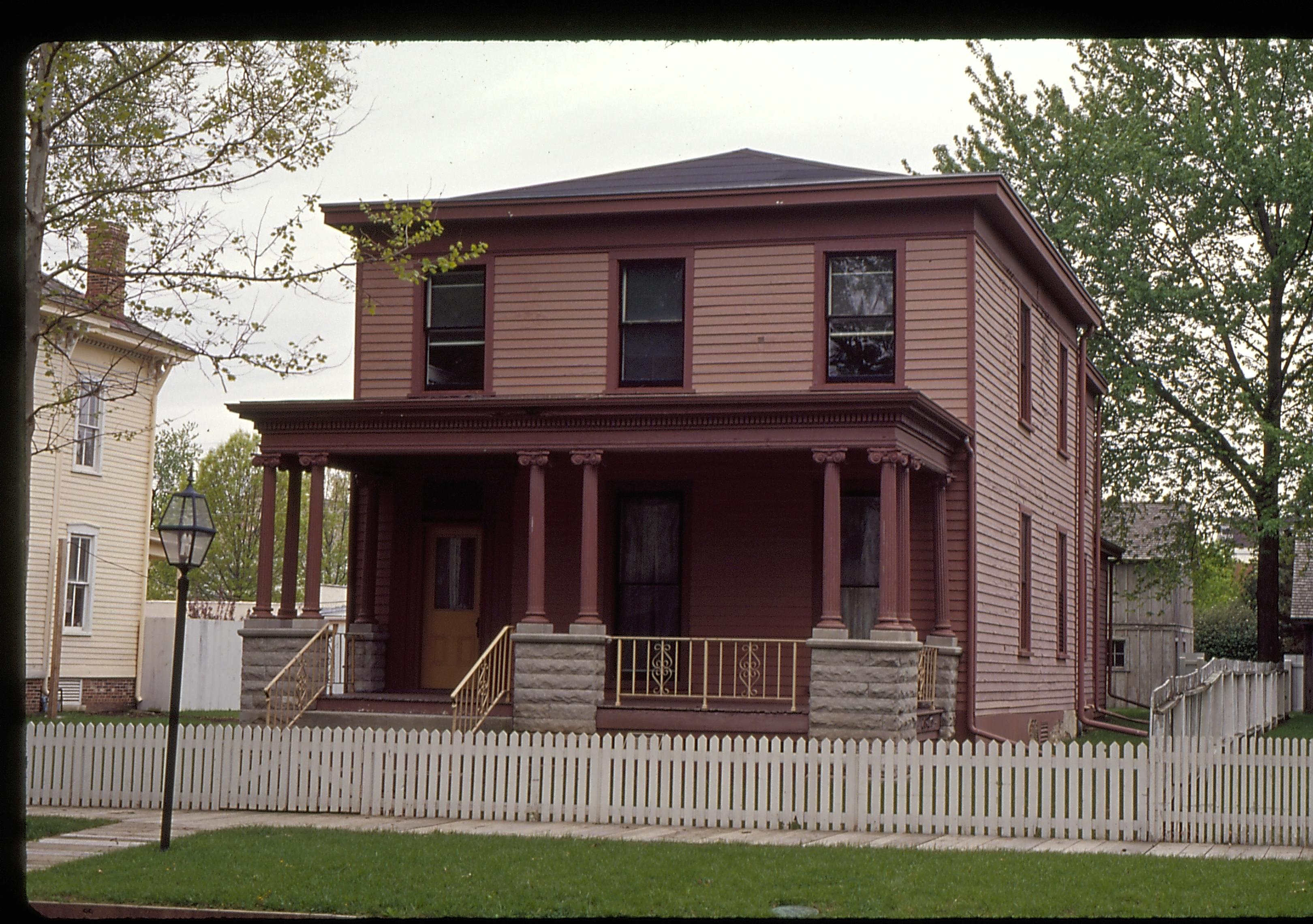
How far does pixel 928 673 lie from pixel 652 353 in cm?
565

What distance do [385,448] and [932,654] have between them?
722 centimetres

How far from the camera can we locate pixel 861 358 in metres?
20.5

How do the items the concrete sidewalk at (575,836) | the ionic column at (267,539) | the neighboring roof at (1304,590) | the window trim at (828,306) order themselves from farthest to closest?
the neighboring roof at (1304,590) → the window trim at (828,306) → the ionic column at (267,539) → the concrete sidewalk at (575,836)

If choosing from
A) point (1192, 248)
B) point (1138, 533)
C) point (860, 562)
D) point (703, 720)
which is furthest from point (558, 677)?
point (1138, 533)

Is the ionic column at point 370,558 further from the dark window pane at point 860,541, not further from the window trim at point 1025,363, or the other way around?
the window trim at point 1025,363

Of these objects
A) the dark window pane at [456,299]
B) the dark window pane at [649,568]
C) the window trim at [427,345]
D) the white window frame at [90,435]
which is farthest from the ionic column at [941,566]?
the white window frame at [90,435]

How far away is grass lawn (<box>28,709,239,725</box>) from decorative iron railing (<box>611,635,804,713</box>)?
7.07 meters

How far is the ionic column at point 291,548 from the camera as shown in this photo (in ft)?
64.6

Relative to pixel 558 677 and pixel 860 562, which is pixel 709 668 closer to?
pixel 860 562

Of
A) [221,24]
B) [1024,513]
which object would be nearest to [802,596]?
[1024,513]

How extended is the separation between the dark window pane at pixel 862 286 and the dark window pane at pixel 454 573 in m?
6.06

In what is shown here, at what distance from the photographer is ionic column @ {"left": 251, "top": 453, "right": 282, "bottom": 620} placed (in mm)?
19406

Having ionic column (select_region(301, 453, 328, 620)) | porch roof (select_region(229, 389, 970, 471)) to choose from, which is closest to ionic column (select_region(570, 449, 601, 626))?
porch roof (select_region(229, 389, 970, 471))

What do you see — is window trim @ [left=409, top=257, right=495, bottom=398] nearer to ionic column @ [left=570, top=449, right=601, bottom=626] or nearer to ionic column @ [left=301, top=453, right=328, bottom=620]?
ionic column @ [left=301, top=453, right=328, bottom=620]
